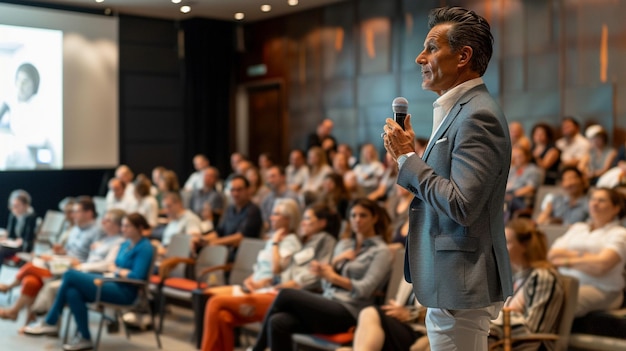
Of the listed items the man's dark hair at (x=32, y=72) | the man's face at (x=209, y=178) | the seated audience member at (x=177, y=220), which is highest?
the man's dark hair at (x=32, y=72)

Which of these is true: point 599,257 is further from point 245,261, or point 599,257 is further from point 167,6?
point 167,6

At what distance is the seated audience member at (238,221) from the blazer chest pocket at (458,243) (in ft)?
16.0

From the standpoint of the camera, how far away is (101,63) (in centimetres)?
768

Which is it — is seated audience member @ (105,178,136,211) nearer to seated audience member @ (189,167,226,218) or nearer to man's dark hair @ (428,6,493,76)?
seated audience member @ (189,167,226,218)

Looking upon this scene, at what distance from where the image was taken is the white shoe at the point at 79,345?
537 centimetres

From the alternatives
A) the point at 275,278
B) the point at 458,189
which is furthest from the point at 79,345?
the point at 458,189

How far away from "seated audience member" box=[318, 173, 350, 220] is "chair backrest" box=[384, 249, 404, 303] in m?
2.57

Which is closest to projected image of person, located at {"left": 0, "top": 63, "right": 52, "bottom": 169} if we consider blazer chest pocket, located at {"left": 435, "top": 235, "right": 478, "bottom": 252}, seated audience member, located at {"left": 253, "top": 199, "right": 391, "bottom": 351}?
seated audience member, located at {"left": 253, "top": 199, "right": 391, "bottom": 351}

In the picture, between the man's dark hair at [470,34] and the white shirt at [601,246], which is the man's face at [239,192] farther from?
the man's dark hair at [470,34]

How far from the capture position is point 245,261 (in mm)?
5801

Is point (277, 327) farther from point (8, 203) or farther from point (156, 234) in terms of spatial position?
point (8, 203)

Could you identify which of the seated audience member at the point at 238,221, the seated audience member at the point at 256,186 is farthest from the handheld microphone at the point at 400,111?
the seated audience member at the point at 256,186

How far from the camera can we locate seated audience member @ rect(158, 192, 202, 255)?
712 cm

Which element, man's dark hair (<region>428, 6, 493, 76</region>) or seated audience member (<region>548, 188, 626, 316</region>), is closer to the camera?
man's dark hair (<region>428, 6, 493, 76</region>)
